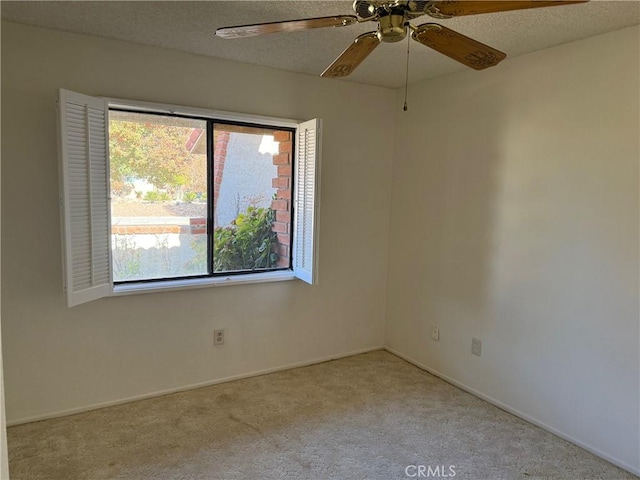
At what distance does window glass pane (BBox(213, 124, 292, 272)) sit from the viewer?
3.12 metres

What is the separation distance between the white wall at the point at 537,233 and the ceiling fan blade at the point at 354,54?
1.36 m

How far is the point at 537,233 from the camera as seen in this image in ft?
8.74

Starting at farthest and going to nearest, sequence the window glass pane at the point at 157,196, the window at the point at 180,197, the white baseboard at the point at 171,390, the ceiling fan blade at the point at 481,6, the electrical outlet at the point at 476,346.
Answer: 1. the electrical outlet at the point at 476,346
2. the window glass pane at the point at 157,196
3. the white baseboard at the point at 171,390
4. the window at the point at 180,197
5. the ceiling fan blade at the point at 481,6

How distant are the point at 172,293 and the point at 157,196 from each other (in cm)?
67

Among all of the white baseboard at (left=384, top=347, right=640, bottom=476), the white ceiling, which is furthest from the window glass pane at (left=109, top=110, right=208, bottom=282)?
the white baseboard at (left=384, top=347, right=640, bottom=476)

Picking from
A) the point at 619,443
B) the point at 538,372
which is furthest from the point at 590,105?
the point at 619,443

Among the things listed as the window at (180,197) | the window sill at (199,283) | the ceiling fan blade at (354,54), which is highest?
the ceiling fan blade at (354,54)

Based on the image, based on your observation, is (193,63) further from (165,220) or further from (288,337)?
(288,337)

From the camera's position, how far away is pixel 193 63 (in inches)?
112

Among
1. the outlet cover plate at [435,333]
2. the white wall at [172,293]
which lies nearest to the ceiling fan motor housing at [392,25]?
the white wall at [172,293]

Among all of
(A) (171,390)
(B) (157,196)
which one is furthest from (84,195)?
(A) (171,390)

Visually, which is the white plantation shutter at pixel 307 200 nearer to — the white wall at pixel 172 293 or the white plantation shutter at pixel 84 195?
the white wall at pixel 172 293

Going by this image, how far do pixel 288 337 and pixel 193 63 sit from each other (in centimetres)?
213

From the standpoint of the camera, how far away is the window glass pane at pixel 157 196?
9.12ft
